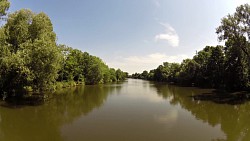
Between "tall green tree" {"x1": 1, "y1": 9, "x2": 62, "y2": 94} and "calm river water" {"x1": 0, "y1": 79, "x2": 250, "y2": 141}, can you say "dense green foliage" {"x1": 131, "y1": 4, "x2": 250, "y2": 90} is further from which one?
"tall green tree" {"x1": 1, "y1": 9, "x2": 62, "y2": 94}

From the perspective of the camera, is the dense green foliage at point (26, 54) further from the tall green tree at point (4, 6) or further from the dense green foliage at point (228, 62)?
the dense green foliage at point (228, 62)

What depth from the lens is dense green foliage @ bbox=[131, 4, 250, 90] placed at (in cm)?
3338

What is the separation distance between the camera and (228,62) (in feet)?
151

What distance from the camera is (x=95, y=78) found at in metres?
80.4

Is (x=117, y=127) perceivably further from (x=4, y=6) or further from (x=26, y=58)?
(x=4, y=6)

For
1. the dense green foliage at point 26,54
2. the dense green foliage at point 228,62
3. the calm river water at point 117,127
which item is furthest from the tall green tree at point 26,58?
the dense green foliage at point 228,62

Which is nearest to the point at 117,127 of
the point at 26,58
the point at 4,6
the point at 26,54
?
the point at 26,58

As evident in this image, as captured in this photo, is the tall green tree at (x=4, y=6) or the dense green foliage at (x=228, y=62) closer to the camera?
the tall green tree at (x=4, y=6)

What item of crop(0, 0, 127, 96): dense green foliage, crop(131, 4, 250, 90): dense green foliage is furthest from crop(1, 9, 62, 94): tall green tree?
crop(131, 4, 250, 90): dense green foliage

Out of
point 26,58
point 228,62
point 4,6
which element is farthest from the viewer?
point 228,62

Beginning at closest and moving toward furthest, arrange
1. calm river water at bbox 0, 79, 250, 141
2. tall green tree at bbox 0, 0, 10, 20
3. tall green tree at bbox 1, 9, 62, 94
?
calm river water at bbox 0, 79, 250, 141, tall green tree at bbox 1, 9, 62, 94, tall green tree at bbox 0, 0, 10, 20

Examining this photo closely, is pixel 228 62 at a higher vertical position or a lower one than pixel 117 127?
higher

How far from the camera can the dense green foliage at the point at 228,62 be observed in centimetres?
3338

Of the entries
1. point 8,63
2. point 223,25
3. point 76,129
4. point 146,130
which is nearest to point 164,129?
point 146,130
